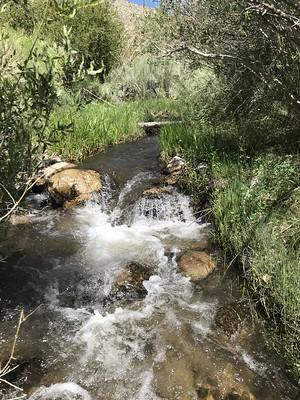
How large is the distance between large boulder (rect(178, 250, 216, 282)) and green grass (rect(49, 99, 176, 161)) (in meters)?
3.70

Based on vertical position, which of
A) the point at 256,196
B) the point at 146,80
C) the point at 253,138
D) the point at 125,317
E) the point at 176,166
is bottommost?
the point at 125,317

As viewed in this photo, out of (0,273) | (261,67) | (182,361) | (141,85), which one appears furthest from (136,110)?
(182,361)

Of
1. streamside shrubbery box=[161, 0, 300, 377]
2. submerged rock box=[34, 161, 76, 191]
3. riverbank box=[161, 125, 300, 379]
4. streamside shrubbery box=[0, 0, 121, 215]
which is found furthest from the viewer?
submerged rock box=[34, 161, 76, 191]

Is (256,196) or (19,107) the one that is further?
(256,196)

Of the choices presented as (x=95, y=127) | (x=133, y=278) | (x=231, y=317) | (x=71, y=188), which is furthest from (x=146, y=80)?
(x=231, y=317)

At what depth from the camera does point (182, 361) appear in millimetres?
3805

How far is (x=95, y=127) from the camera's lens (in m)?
9.48

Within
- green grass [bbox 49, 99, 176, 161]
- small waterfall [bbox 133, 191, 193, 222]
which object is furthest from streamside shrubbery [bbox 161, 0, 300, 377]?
green grass [bbox 49, 99, 176, 161]

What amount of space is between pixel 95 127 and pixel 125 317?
588 cm

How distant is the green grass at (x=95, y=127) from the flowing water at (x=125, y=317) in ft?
7.25

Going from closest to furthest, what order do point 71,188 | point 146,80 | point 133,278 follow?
point 133,278
point 71,188
point 146,80

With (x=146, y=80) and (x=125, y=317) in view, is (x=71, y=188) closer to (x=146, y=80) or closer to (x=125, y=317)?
(x=125, y=317)

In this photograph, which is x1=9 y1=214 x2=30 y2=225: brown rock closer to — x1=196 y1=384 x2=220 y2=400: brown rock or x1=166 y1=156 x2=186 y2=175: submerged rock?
x1=166 y1=156 x2=186 y2=175: submerged rock

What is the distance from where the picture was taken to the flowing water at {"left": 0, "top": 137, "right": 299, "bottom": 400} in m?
3.57
